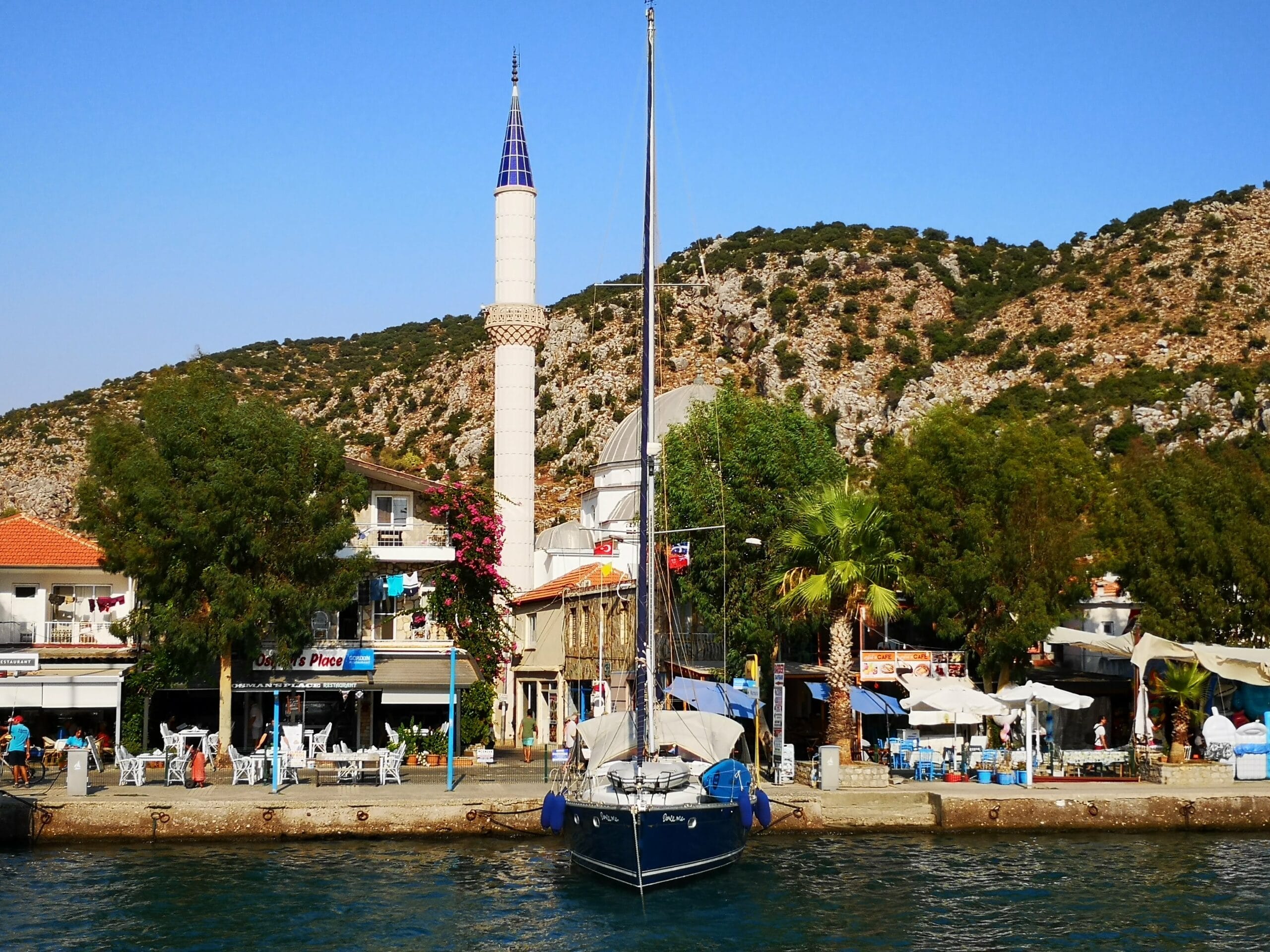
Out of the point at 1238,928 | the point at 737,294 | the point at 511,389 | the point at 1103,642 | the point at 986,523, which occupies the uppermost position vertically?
the point at 737,294

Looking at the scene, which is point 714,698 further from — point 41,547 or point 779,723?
point 41,547

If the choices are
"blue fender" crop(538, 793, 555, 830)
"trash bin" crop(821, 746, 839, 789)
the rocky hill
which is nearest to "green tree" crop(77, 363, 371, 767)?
"blue fender" crop(538, 793, 555, 830)

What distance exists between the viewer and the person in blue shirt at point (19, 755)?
97.3ft

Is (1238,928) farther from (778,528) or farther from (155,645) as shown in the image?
(155,645)

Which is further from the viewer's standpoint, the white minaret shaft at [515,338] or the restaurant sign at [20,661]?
the white minaret shaft at [515,338]

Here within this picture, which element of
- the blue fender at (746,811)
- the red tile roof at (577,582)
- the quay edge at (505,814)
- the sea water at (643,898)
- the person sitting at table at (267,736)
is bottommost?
the sea water at (643,898)

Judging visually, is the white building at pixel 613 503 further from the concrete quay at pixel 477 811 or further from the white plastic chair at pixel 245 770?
the concrete quay at pixel 477 811

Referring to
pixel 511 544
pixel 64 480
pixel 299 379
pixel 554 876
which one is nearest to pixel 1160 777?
pixel 554 876

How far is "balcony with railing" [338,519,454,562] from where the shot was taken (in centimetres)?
3975

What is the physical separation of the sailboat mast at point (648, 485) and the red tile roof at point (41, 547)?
56.7ft

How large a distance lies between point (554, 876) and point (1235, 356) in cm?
7684

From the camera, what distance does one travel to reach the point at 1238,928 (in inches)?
807

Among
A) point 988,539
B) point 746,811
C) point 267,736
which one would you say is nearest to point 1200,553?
point 988,539

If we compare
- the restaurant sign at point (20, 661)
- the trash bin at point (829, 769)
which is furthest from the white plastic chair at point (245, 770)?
the trash bin at point (829, 769)
